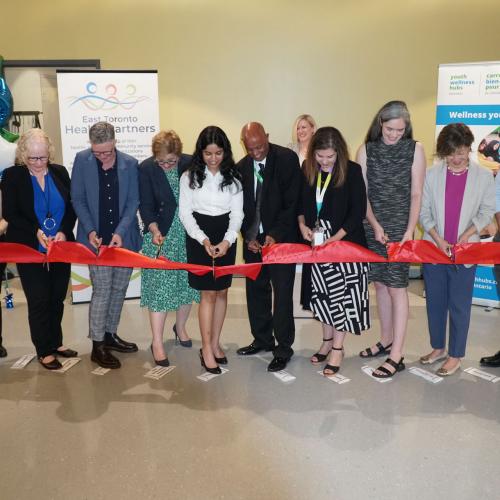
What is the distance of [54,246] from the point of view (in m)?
3.41

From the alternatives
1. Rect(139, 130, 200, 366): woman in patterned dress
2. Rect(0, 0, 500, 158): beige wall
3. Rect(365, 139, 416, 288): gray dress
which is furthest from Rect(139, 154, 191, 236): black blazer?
Rect(0, 0, 500, 158): beige wall

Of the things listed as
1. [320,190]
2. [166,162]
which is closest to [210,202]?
[166,162]

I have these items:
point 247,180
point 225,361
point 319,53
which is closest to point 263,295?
point 225,361

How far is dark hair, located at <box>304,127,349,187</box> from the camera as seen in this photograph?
123 inches

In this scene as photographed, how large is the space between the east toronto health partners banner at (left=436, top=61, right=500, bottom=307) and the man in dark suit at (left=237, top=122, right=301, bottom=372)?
2442mm

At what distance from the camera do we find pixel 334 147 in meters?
3.14

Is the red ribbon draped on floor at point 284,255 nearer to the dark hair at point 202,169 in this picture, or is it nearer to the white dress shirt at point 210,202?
the white dress shirt at point 210,202

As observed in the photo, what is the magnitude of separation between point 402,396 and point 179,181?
200cm

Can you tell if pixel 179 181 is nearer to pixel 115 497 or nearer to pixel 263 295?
pixel 263 295

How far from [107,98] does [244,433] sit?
3.48 metres

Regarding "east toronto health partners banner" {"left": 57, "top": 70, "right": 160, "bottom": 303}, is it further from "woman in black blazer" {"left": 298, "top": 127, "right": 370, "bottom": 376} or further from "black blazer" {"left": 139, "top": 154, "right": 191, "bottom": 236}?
"woman in black blazer" {"left": 298, "top": 127, "right": 370, "bottom": 376}

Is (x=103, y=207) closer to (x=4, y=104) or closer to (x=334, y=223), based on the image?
(x=334, y=223)

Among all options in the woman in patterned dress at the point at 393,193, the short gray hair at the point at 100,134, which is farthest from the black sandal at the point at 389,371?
the short gray hair at the point at 100,134

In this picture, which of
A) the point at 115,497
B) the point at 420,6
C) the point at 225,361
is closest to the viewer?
the point at 115,497
